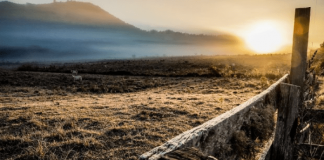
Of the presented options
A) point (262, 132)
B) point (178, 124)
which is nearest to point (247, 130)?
point (262, 132)

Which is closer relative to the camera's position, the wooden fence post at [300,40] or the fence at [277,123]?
the fence at [277,123]

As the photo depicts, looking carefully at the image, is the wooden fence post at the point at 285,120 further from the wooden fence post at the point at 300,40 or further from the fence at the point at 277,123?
the wooden fence post at the point at 300,40

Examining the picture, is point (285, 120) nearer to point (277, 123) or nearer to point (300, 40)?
point (277, 123)

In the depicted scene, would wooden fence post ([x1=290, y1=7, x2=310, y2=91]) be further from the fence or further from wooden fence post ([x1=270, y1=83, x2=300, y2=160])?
wooden fence post ([x1=270, y1=83, x2=300, y2=160])

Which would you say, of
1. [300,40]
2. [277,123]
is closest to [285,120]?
[277,123]

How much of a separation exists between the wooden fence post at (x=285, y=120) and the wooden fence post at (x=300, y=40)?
1.12 metres

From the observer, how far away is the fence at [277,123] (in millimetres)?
1190

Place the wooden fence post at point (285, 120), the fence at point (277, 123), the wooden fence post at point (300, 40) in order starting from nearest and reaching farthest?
the fence at point (277, 123), the wooden fence post at point (285, 120), the wooden fence post at point (300, 40)

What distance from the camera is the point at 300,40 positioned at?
337 cm

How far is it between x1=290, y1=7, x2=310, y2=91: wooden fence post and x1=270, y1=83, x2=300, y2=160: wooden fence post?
3.66ft

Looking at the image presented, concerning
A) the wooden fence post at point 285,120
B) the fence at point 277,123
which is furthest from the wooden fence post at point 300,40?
the wooden fence post at point 285,120

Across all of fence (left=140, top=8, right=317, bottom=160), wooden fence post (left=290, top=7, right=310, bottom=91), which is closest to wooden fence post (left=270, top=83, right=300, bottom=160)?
fence (left=140, top=8, right=317, bottom=160)

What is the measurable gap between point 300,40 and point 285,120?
155 centimetres

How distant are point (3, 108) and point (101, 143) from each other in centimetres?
592
